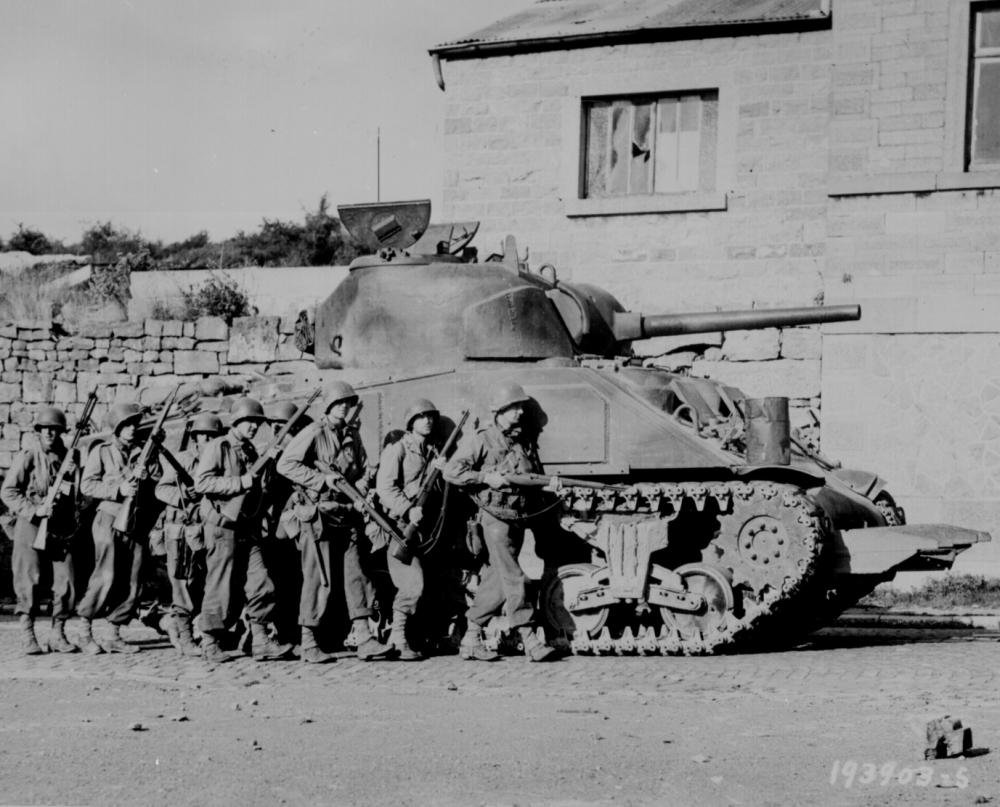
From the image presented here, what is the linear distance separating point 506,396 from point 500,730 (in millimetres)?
3794

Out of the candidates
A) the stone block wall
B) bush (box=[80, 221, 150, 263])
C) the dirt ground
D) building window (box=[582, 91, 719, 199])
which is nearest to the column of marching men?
the dirt ground

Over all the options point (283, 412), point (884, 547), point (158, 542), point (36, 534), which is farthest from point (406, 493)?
point (884, 547)

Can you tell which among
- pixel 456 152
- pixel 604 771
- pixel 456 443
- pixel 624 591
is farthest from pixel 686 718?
pixel 456 152

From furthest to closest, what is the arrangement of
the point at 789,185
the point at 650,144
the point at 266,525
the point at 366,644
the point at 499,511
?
1. the point at 650,144
2. the point at 789,185
3. the point at 266,525
4. the point at 499,511
5. the point at 366,644

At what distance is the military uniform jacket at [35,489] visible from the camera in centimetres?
1224

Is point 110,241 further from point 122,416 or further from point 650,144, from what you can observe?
point 122,416

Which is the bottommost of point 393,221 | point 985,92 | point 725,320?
point 725,320

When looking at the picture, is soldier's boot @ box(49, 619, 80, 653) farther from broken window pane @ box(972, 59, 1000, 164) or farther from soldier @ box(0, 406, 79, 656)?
broken window pane @ box(972, 59, 1000, 164)

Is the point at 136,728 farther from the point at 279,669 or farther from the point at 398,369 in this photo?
the point at 398,369

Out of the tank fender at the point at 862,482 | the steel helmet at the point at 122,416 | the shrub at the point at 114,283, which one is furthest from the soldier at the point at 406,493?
the shrub at the point at 114,283

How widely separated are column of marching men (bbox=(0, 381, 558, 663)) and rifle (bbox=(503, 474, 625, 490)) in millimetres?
65

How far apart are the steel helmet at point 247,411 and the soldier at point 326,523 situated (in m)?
0.39

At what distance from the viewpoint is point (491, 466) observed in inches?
466

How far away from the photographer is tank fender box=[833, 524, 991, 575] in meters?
11.5
